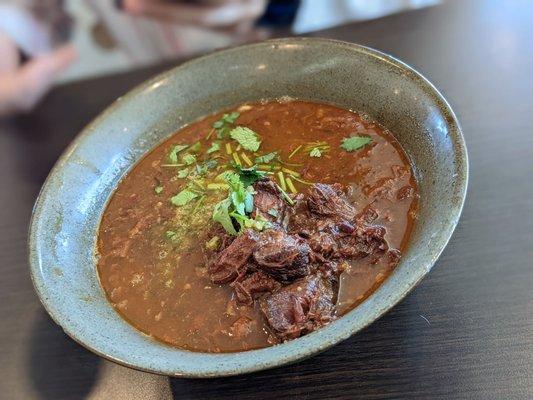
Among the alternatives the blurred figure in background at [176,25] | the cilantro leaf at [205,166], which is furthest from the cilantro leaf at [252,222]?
the blurred figure in background at [176,25]

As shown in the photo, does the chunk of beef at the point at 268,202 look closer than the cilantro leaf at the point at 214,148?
Yes

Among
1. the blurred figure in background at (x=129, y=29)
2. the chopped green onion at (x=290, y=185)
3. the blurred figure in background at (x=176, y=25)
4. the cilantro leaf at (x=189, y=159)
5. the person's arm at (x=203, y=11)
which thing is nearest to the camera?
the chopped green onion at (x=290, y=185)

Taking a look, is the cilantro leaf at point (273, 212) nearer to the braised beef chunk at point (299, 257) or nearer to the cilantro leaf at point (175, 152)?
the braised beef chunk at point (299, 257)

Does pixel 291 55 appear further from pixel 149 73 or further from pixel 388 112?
pixel 149 73

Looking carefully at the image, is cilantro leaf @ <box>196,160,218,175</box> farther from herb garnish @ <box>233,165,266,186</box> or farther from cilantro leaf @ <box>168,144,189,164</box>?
herb garnish @ <box>233,165,266,186</box>

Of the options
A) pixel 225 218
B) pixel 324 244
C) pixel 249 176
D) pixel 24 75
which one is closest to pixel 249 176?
pixel 249 176

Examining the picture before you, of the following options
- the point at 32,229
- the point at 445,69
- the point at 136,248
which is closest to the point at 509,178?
the point at 445,69

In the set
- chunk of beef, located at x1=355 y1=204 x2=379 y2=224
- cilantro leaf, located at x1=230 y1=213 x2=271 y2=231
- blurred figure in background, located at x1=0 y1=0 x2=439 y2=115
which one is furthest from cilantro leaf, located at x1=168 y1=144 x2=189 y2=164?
blurred figure in background, located at x1=0 y1=0 x2=439 y2=115
